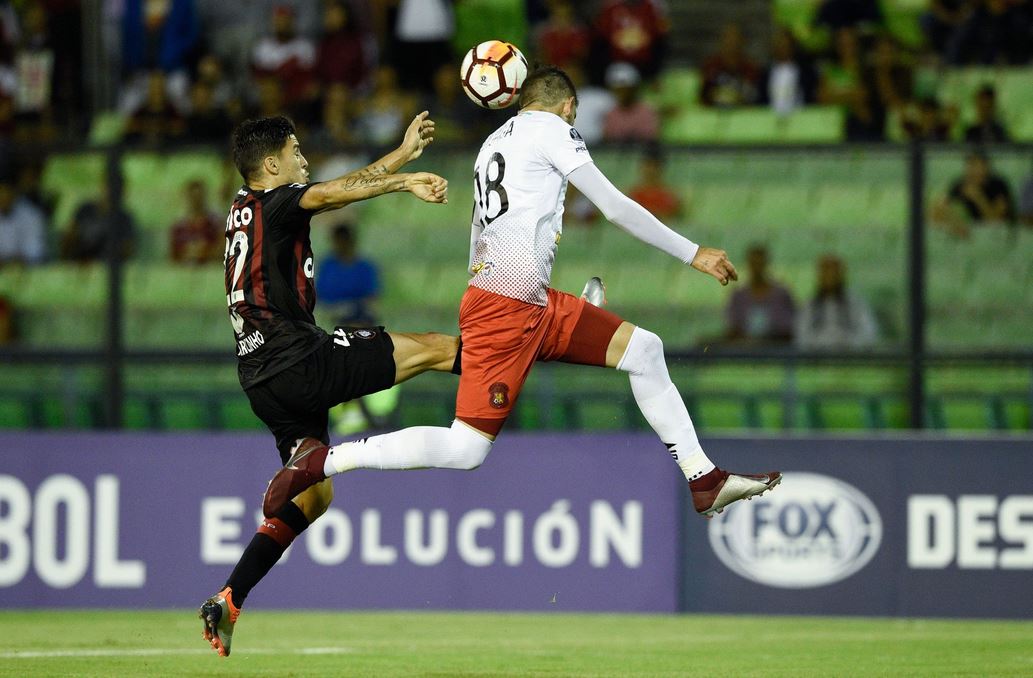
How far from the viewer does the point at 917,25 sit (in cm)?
1587

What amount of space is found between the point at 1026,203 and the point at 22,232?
6.86m

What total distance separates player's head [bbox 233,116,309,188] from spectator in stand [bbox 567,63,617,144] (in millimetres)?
Answer: 6536

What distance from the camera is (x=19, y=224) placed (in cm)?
1232

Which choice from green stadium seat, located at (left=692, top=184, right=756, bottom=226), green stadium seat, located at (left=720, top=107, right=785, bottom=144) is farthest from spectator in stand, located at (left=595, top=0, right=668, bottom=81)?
green stadium seat, located at (left=692, top=184, right=756, bottom=226)

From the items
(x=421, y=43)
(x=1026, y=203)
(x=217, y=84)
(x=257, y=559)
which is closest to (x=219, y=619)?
(x=257, y=559)

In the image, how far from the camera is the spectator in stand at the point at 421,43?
15695 millimetres

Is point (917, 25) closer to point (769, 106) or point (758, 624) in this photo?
point (769, 106)

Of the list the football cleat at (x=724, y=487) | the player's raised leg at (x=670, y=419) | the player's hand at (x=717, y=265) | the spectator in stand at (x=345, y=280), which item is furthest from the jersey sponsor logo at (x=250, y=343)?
the spectator in stand at (x=345, y=280)

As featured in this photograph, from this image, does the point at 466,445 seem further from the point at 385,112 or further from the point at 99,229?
the point at 385,112

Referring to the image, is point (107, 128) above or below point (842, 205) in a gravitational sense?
above

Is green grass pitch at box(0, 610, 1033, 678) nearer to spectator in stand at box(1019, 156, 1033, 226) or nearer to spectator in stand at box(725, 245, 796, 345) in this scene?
spectator in stand at box(725, 245, 796, 345)

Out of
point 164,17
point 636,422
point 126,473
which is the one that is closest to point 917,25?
point 636,422

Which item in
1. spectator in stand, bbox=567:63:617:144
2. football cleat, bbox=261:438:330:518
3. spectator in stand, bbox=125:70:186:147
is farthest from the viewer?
spectator in stand, bbox=125:70:186:147

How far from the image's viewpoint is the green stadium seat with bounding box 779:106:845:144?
47.3ft
